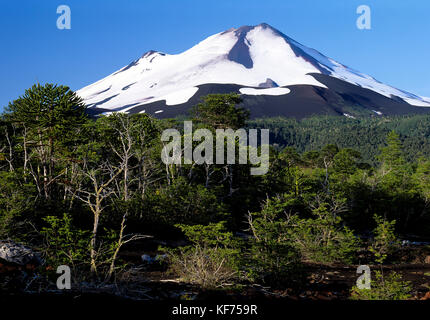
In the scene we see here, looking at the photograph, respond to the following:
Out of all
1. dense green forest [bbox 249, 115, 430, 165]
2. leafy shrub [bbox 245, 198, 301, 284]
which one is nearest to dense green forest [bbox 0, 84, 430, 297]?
leafy shrub [bbox 245, 198, 301, 284]

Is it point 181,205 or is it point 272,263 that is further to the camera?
point 181,205

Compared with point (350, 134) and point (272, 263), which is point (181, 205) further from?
point (350, 134)

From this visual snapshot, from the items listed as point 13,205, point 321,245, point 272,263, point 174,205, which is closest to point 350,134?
point 321,245

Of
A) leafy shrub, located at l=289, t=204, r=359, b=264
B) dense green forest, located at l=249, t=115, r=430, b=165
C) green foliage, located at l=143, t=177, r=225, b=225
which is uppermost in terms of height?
dense green forest, located at l=249, t=115, r=430, b=165

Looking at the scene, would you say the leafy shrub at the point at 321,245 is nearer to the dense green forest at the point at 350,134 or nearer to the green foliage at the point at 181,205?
the green foliage at the point at 181,205

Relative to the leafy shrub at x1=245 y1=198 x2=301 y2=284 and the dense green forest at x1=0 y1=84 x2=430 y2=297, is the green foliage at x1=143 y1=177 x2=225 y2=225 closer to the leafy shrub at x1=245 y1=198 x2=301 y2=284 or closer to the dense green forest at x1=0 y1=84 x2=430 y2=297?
the dense green forest at x1=0 y1=84 x2=430 y2=297

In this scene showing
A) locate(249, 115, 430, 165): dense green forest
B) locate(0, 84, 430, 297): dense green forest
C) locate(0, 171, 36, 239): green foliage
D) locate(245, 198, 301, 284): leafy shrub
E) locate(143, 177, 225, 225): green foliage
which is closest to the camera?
locate(0, 84, 430, 297): dense green forest

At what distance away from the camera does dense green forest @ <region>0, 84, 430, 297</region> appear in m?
11.9

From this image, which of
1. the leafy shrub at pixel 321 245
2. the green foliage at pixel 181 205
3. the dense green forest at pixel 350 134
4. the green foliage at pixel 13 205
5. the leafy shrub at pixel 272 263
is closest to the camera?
the leafy shrub at pixel 272 263

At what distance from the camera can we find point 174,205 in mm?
22703

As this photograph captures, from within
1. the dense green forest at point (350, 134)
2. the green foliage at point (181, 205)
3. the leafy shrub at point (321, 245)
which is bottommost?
the leafy shrub at point (321, 245)

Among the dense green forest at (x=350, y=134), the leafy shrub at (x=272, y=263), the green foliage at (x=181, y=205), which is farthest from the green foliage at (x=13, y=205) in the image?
the dense green forest at (x=350, y=134)

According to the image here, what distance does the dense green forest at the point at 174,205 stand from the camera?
11.9 m

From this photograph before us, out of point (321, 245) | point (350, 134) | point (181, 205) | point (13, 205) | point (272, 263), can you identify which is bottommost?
point (321, 245)
